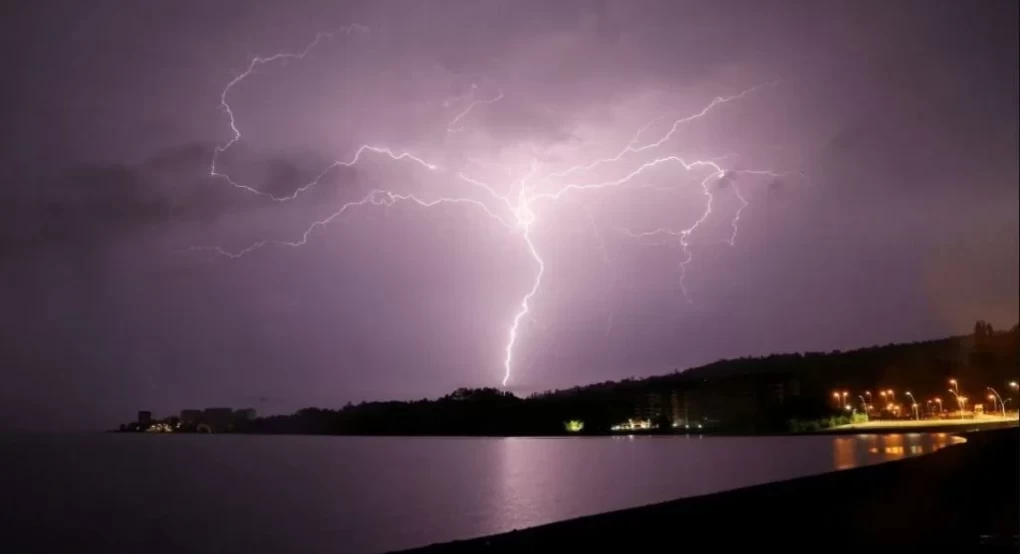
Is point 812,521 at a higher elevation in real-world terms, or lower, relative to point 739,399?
lower

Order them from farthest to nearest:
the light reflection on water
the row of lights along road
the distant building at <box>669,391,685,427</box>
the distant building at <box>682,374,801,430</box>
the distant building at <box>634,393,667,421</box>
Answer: the distant building at <box>634,393,667,421</box> → the distant building at <box>669,391,685,427</box> → the distant building at <box>682,374,801,430</box> → the row of lights along road → the light reflection on water

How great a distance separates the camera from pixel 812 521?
29.2 feet

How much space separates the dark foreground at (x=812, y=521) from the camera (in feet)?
23.6

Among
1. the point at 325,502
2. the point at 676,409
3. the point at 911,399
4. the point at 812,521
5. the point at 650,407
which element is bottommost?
the point at 325,502

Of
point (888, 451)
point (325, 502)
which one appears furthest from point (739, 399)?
point (325, 502)

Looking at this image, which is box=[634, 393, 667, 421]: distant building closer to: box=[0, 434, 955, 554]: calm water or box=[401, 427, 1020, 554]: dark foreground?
box=[0, 434, 955, 554]: calm water

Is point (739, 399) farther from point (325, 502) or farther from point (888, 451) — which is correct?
point (325, 502)

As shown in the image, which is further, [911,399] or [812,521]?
[911,399]

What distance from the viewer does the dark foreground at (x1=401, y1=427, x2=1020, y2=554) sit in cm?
720

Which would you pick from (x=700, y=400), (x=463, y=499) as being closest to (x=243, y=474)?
(x=463, y=499)

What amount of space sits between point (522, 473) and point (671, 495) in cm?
2095

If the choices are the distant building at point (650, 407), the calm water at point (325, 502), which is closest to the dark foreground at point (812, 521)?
the calm water at point (325, 502)

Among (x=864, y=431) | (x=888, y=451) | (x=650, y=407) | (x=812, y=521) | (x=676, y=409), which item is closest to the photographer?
(x=812, y=521)

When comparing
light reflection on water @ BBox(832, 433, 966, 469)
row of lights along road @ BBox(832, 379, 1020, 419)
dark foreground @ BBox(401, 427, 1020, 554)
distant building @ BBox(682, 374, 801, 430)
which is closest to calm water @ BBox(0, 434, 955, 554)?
light reflection on water @ BBox(832, 433, 966, 469)
